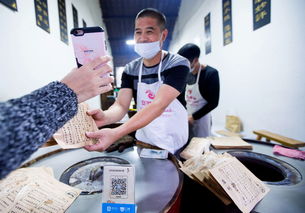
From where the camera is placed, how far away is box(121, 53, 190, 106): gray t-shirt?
125cm

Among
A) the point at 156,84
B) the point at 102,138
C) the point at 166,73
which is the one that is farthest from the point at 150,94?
the point at 102,138

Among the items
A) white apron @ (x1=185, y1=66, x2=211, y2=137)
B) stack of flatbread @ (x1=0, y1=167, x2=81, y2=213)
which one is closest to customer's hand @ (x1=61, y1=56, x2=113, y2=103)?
stack of flatbread @ (x1=0, y1=167, x2=81, y2=213)

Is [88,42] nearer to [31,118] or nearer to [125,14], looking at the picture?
[31,118]

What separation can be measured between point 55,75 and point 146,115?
1925 millimetres

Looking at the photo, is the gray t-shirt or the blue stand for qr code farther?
the gray t-shirt

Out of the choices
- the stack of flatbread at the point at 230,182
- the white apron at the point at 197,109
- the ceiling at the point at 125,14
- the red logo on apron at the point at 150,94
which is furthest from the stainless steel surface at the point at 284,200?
the ceiling at the point at 125,14

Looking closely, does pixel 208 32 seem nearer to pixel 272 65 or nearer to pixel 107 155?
pixel 272 65

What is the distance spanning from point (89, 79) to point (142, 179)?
532 mm

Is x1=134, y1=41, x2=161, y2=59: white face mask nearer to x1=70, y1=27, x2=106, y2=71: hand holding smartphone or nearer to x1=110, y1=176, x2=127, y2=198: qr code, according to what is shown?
x1=70, y1=27, x2=106, y2=71: hand holding smartphone

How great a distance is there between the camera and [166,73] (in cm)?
136

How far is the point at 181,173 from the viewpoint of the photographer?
89 centimetres

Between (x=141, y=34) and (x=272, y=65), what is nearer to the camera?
(x=141, y=34)

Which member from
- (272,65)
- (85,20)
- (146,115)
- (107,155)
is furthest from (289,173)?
(85,20)

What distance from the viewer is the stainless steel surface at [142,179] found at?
0.67 metres
